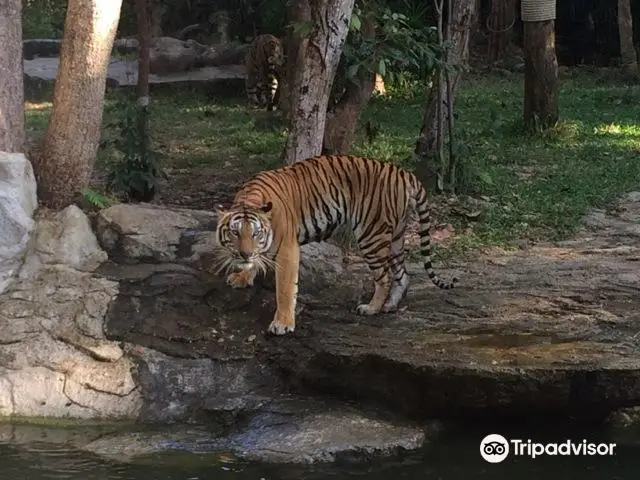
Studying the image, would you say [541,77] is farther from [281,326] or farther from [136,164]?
[281,326]

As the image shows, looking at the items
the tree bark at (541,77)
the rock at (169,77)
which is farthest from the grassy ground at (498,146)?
the rock at (169,77)

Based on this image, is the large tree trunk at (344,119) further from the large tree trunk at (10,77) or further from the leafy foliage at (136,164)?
the large tree trunk at (10,77)

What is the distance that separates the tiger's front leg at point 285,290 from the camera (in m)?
5.24

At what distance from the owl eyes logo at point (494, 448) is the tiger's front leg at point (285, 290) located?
4.14 ft

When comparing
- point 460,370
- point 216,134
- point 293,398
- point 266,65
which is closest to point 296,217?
point 293,398

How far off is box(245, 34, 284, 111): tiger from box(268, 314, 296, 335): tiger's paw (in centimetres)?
747

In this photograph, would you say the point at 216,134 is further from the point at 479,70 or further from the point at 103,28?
the point at 479,70

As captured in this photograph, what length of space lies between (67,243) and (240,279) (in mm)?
1107

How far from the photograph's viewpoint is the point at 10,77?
250 inches

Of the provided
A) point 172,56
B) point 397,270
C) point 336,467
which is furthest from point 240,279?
point 172,56

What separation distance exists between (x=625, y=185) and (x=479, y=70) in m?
8.36

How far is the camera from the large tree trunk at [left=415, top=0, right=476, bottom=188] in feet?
26.6

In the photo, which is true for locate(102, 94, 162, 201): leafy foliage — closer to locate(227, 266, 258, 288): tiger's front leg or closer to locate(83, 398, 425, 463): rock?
locate(227, 266, 258, 288): tiger's front leg

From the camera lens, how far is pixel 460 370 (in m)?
4.62
